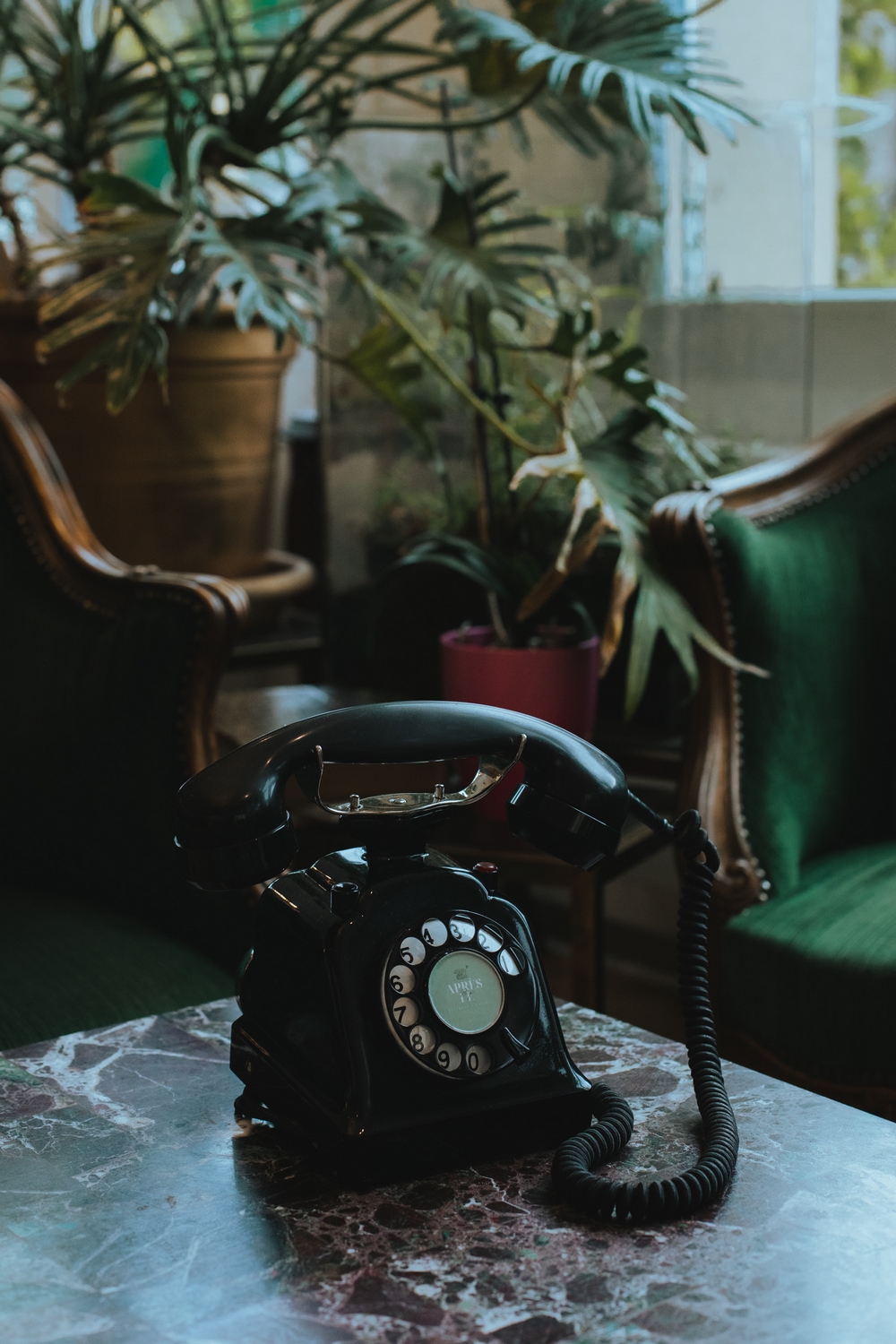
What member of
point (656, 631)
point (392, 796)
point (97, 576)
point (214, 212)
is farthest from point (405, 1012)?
point (214, 212)

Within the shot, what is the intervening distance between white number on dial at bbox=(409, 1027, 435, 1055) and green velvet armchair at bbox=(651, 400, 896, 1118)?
2.18ft

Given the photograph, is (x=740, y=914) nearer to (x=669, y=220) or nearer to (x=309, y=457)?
(x=669, y=220)

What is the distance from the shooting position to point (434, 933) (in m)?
0.72

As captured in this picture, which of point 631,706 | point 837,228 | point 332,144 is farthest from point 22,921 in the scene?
point 837,228

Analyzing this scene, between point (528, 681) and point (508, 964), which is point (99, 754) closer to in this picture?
point (528, 681)

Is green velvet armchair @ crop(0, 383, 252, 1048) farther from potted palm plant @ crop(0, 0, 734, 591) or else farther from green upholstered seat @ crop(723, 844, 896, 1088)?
green upholstered seat @ crop(723, 844, 896, 1088)

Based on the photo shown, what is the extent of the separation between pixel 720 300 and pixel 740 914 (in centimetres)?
95

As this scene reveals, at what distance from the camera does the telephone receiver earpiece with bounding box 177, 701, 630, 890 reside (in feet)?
2.31

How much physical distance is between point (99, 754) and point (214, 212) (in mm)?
792

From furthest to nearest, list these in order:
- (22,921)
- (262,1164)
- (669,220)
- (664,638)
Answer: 1. (669,220)
2. (664,638)
3. (22,921)
4. (262,1164)

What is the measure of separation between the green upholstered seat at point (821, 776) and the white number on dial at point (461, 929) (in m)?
0.63

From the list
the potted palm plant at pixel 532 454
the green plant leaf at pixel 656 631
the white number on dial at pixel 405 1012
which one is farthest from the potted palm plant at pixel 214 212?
the white number on dial at pixel 405 1012

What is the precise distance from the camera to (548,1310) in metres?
0.59

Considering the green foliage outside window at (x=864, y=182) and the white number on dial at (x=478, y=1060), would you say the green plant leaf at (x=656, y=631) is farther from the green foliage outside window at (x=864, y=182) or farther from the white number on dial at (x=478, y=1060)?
the green foliage outside window at (x=864, y=182)
